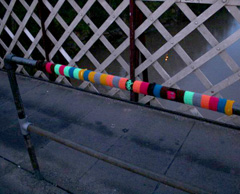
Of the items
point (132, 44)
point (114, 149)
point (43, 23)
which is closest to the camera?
point (114, 149)

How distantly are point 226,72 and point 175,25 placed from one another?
30.3 ft

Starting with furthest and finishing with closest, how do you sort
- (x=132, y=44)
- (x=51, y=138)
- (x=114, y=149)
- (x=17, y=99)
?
(x=132, y=44) < (x=114, y=149) < (x=17, y=99) < (x=51, y=138)

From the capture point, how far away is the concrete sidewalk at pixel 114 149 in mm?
1590

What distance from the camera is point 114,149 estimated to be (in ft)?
6.23

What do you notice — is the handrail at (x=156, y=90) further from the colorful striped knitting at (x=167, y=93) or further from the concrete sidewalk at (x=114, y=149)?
the concrete sidewalk at (x=114, y=149)

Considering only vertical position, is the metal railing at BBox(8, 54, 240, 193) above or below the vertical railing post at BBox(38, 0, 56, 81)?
below

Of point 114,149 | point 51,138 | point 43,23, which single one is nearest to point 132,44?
point 114,149

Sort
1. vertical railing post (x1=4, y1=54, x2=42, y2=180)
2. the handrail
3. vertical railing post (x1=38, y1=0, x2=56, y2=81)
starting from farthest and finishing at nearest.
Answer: vertical railing post (x1=38, y1=0, x2=56, y2=81), vertical railing post (x1=4, y1=54, x2=42, y2=180), the handrail

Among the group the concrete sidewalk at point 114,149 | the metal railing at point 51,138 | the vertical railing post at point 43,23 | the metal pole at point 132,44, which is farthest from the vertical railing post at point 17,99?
the vertical railing post at point 43,23

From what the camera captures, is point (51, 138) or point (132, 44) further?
point (132, 44)

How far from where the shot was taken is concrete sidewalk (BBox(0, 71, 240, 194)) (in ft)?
5.22

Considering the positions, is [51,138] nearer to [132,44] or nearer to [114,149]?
Answer: [114,149]

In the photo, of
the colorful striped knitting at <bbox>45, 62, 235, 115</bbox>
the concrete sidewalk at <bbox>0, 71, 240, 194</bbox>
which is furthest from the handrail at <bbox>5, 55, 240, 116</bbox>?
the concrete sidewalk at <bbox>0, 71, 240, 194</bbox>

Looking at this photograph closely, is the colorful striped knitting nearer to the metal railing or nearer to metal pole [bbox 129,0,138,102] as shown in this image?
the metal railing
